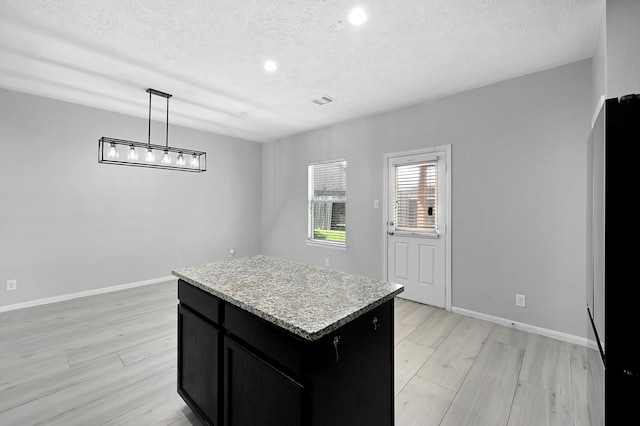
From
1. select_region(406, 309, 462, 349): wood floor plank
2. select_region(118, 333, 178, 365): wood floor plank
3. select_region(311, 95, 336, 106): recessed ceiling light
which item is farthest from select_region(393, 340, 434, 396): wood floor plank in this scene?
select_region(311, 95, 336, 106): recessed ceiling light

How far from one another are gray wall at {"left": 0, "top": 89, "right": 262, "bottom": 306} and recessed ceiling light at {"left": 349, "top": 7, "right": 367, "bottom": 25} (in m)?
3.86

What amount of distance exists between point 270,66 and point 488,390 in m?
3.36

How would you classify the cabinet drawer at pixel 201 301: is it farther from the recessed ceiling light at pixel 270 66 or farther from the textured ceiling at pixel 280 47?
the recessed ceiling light at pixel 270 66

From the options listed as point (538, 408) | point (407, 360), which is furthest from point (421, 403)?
point (538, 408)

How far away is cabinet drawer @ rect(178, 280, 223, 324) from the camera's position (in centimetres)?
150

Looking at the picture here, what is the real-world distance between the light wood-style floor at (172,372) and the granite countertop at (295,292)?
3.08 feet

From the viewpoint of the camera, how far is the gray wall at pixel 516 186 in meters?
2.70

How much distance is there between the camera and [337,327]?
1.09 metres

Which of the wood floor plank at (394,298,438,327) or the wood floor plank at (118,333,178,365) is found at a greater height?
the wood floor plank at (394,298,438,327)

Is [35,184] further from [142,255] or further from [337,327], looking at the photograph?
[337,327]

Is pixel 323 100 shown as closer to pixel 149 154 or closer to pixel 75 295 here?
pixel 149 154

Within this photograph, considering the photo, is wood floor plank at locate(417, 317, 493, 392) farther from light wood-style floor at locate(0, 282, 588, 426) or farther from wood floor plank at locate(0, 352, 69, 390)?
wood floor plank at locate(0, 352, 69, 390)

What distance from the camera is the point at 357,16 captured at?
207 centimetres

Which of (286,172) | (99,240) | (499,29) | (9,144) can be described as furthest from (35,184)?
(499,29)
